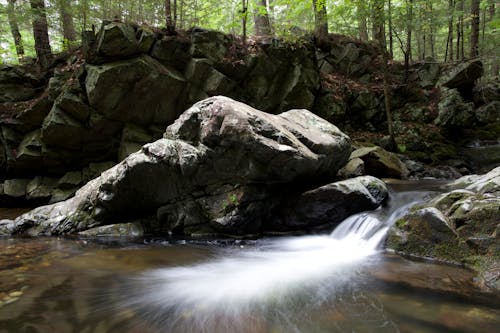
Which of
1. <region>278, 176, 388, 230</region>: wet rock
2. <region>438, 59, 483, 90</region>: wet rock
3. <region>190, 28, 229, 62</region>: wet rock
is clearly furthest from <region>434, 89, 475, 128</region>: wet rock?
<region>190, 28, 229, 62</region>: wet rock

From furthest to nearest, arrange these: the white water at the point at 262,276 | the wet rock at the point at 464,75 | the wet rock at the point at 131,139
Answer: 1. the wet rock at the point at 464,75
2. the wet rock at the point at 131,139
3. the white water at the point at 262,276

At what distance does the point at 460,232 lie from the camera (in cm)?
482

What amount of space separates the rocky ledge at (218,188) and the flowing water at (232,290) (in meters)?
0.86

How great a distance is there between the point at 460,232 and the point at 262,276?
3225 millimetres

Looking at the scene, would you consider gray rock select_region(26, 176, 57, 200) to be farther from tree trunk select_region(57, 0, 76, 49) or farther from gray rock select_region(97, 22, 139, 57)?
tree trunk select_region(57, 0, 76, 49)

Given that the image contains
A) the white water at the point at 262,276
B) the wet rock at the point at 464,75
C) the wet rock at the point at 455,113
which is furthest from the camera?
the wet rock at the point at 464,75

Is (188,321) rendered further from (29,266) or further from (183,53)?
(183,53)

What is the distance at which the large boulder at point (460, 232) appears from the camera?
437cm

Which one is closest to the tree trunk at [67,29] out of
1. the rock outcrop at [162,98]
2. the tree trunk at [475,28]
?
the rock outcrop at [162,98]

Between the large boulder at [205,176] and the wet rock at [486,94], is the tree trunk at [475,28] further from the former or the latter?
the large boulder at [205,176]

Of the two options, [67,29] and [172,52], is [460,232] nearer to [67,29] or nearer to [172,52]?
[172,52]

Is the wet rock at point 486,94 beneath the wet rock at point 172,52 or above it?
beneath

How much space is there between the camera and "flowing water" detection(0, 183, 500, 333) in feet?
10.3

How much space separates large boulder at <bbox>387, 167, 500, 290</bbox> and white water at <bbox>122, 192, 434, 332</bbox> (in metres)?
0.67
